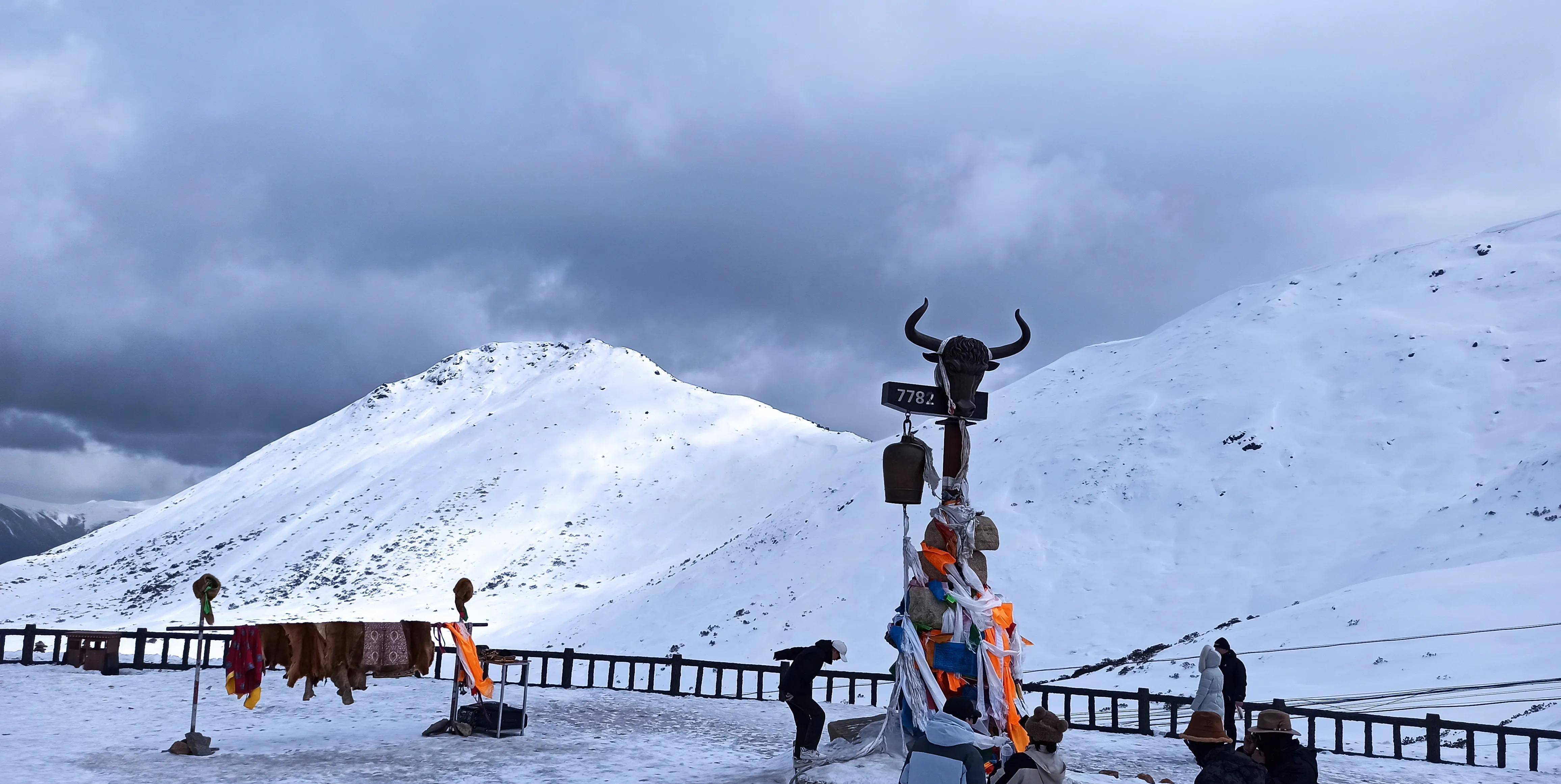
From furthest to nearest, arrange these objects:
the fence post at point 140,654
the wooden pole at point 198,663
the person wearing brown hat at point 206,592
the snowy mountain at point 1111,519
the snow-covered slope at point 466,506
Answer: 1. the snow-covered slope at point 466,506
2. the snowy mountain at point 1111,519
3. the fence post at point 140,654
4. the person wearing brown hat at point 206,592
5. the wooden pole at point 198,663

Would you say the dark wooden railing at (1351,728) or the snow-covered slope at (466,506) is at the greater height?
the snow-covered slope at (466,506)

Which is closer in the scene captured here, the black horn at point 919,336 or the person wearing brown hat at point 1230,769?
the person wearing brown hat at point 1230,769

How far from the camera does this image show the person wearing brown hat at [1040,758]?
6.49 meters

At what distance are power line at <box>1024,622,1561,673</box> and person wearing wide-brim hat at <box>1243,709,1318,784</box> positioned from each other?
16972mm

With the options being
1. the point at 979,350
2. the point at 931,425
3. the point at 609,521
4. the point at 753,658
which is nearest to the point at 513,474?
the point at 609,521

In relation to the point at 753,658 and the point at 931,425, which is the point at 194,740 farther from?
the point at 931,425

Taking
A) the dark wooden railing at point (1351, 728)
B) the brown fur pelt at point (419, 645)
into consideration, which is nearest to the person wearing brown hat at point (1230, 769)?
the dark wooden railing at point (1351, 728)

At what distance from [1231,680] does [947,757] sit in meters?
10.2

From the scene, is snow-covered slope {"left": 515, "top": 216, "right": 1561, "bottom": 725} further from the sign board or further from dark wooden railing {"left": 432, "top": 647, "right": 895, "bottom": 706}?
the sign board

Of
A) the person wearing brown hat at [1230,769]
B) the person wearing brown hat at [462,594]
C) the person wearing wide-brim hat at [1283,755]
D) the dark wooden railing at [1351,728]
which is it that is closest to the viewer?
the person wearing brown hat at [1230,769]

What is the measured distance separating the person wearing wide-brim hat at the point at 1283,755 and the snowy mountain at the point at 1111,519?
43.2 ft

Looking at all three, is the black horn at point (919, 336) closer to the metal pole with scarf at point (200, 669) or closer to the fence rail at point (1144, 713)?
the fence rail at point (1144, 713)

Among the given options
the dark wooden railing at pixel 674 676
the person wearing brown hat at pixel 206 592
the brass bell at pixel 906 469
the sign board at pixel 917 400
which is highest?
the sign board at pixel 917 400

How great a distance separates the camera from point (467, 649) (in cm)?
1422
